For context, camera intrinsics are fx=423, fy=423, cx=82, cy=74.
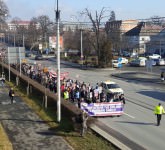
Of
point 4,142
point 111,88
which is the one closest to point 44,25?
point 111,88

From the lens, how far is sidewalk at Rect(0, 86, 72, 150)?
732 inches

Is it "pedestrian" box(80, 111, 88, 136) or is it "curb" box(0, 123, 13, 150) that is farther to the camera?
"pedestrian" box(80, 111, 88, 136)

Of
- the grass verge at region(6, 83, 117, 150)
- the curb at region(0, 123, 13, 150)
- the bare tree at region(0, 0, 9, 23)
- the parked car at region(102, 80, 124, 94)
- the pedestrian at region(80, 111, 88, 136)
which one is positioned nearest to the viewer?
the curb at region(0, 123, 13, 150)

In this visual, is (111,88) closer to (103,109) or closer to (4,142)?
(103,109)

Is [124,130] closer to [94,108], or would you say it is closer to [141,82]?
[94,108]

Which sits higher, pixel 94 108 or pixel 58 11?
pixel 58 11

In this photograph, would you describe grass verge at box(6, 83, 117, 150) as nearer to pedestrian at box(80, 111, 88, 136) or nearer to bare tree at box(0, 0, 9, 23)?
pedestrian at box(80, 111, 88, 136)

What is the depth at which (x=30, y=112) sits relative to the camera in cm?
2747

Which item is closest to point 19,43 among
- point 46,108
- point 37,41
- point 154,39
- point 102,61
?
point 37,41

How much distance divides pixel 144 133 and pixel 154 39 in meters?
106

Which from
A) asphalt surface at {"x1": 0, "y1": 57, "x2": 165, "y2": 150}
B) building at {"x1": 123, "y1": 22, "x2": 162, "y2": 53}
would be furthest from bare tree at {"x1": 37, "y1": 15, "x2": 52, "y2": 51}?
asphalt surface at {"x1": 0, "y1": 57, "x2": 165, "y2": 150}

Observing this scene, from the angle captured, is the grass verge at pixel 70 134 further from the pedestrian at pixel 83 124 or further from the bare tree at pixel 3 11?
the bare tree at pixel 3 11

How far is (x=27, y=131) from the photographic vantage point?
21.4m

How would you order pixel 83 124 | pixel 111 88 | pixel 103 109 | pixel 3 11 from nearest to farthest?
pixel 83 124 → pixel 103 109 → pixel 111 88 → pixel 3 11
